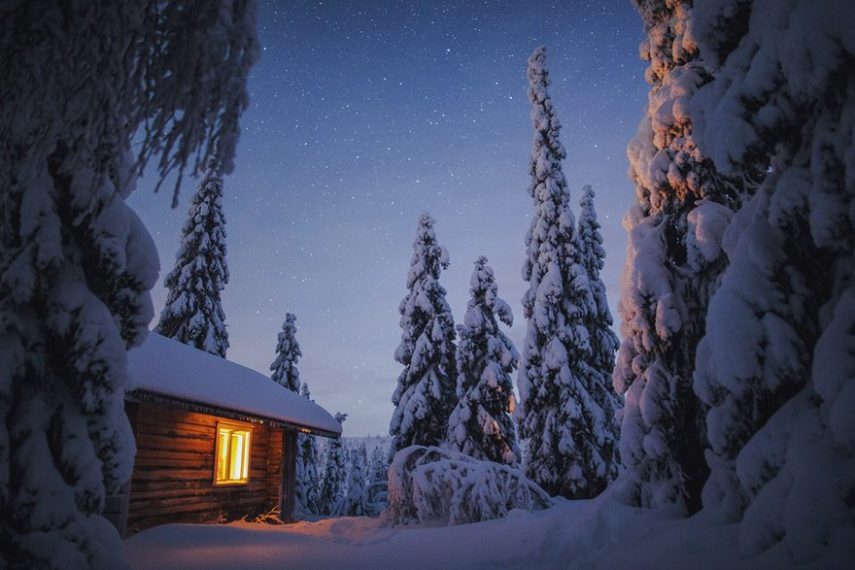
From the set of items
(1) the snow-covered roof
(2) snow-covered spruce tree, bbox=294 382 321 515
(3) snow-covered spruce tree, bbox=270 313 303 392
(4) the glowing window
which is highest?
(3) snow-covered spruce tree, bbox=270 313 303 392

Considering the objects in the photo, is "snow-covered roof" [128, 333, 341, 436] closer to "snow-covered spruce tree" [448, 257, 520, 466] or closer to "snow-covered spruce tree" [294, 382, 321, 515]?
"snow-covered spruce tree" [448, 257, 520, 466]

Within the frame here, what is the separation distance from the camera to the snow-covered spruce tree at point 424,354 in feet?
69.9

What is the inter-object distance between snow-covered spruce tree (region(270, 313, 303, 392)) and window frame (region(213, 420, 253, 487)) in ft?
60.8

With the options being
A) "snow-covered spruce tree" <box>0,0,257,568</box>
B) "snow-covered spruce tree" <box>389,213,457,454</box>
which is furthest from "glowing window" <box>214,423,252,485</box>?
"snow-covered spruce tree" <box>0,0,257,568</box>

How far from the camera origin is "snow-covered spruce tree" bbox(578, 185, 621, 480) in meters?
21.5

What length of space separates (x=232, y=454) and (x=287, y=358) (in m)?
19.7

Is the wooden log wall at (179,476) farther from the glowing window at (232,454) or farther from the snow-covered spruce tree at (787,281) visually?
the snow-covered spruce tree at (787,281)

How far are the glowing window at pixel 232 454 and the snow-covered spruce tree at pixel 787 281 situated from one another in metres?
12.3

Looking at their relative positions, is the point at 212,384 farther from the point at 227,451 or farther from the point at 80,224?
the point at 80,224

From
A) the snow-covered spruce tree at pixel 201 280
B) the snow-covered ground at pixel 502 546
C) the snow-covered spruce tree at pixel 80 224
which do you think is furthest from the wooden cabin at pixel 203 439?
the snow-covered spruce tree at pixel 201 280

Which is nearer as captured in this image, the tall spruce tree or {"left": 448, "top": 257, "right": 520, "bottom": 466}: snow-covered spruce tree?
{"left": 448, "top": 257, "right": 520, "bottom": 466}: snow-covered spruce tree

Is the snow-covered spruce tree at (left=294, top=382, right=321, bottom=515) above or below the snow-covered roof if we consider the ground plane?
below

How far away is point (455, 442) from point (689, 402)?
14646 mm

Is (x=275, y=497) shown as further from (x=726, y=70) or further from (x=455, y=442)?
(x=726, y=70)
